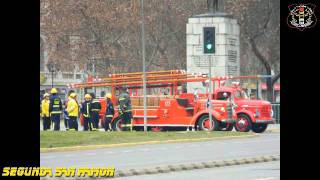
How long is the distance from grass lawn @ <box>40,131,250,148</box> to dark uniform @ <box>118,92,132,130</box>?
4.29 metres

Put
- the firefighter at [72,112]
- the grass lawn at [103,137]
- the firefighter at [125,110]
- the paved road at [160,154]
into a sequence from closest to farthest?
the paved road at [160,154] < the grass lawn at [103,137] < the firefighter at [72,112] < the firefighter at [125,110]

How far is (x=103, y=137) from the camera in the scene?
32.7 meters

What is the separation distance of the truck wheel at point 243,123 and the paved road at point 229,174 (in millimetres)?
19455

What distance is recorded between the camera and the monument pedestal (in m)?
53.2

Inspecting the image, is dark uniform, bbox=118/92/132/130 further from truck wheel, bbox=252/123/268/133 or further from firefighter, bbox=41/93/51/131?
truck wheel, bbox=252/123/268/133

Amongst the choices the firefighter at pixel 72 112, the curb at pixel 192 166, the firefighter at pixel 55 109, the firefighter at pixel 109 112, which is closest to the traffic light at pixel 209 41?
the firefighter at pixel 109 112

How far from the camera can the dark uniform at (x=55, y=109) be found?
128ft

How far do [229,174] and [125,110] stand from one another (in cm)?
2077

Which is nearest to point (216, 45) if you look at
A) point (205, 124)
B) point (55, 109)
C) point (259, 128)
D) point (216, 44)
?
point (216, 44)

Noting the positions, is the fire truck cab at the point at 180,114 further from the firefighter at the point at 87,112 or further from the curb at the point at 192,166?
the curb at the point at 192,166
